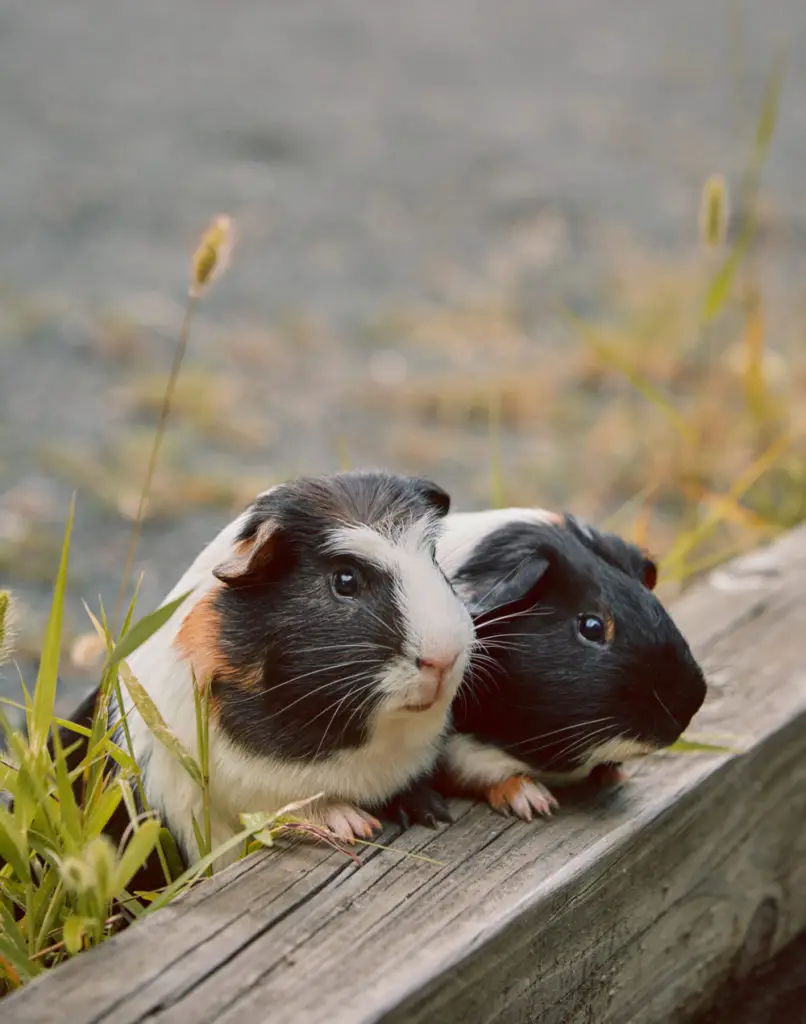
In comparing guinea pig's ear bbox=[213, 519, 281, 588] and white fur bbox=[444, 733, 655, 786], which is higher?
guinea pig's ear bbox=[213, 519, 281, 588]

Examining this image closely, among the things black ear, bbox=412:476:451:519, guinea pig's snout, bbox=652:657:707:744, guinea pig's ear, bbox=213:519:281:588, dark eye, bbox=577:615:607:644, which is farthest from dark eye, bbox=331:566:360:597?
guinea pig's snout, bbox=652:657:707:744

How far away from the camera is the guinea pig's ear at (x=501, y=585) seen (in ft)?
6.94

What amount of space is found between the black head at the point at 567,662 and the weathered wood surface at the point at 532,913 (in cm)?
14

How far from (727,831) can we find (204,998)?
114 centimetres

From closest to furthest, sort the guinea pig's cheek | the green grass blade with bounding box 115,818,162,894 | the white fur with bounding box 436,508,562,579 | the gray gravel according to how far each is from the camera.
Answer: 1. the green grass blade with bounding box 115,818,162,894
2. the guinea pig's cheek
3. the white fur with bounding box 436,508,562,579
4. the gray gravel

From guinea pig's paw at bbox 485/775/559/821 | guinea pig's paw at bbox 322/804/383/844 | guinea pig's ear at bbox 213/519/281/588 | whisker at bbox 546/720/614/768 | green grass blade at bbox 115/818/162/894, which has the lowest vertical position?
guinea pig's paw at bbox 485/775/559/821

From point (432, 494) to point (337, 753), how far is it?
1.48 ft

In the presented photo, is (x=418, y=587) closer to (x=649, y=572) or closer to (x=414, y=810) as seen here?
(x=414, y=810)

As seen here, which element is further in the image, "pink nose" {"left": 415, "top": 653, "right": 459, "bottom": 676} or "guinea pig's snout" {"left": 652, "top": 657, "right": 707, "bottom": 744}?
"guinea pig's snout" {"left": 652, "top": 657, "right": 707, "bottom": 744}

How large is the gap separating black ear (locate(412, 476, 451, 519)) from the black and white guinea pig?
11 cm

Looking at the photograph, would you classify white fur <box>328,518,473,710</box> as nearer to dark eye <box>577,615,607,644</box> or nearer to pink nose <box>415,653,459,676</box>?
pink nose <box>415,653,459,676</box>

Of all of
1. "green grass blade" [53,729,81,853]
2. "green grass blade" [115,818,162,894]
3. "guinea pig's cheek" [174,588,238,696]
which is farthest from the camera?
"guinea pig's cheek" [174,588,238,696]

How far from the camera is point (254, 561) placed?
1.93 meters

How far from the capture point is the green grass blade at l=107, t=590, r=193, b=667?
→ 1.78 m
